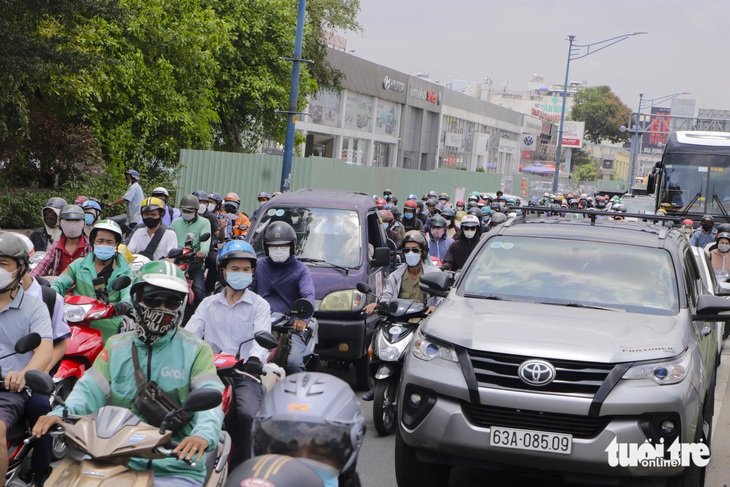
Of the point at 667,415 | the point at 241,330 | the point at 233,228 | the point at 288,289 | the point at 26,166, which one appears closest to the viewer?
the point at 667,415

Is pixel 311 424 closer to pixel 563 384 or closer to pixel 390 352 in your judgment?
pixel 563 384

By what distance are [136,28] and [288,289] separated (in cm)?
1884

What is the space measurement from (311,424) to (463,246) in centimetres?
949

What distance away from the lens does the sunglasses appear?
4.74 meters

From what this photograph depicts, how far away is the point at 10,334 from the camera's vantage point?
225 inches

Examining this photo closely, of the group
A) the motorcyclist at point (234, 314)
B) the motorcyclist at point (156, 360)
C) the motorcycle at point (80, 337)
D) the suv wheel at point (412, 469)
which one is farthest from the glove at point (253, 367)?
the motorcycle at point (80, 337)

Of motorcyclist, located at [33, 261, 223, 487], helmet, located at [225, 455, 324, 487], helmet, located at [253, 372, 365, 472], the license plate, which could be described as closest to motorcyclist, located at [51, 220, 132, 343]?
the license plate

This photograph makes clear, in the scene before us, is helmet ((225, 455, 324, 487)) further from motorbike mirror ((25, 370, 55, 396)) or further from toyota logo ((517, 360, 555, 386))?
toyota logo ((517, 360, 555, 386))

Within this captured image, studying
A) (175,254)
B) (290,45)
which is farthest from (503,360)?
(290,45)

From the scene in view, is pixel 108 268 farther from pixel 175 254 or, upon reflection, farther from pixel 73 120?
pixel 73 120

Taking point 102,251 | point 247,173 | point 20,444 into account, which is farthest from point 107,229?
point 247,173

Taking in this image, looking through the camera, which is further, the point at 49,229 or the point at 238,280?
the point at 49,229

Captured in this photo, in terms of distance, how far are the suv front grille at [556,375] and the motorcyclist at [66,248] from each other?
4.17 metres

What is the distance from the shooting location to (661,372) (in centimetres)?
637
